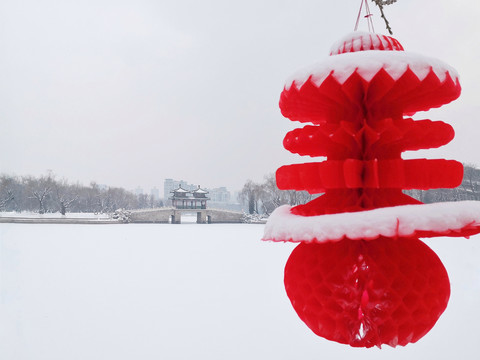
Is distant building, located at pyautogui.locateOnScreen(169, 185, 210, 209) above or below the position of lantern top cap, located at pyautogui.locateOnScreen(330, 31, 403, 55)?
above

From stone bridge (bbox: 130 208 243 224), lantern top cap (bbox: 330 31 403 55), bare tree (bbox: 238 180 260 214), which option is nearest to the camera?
lantern top cap (bbox: 330 31 403 55)

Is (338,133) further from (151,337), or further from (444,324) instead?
(444,324)

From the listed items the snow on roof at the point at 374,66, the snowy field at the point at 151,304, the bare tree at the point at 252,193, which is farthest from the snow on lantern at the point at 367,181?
the bare tree at the point at 252,193

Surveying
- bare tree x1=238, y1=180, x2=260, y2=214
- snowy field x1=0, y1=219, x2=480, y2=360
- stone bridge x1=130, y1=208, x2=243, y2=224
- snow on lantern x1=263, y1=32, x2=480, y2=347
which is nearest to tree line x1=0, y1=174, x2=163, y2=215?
stone bridge x1=130, y1=208, x2=243, y2=224

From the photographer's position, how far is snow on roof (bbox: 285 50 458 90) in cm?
52

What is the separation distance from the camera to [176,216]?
974 inches

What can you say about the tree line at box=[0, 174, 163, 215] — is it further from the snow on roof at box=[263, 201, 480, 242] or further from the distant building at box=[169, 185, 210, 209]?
the snow on roof at box=[263, 201, 480, 242]

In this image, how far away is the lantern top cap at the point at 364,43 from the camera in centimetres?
61

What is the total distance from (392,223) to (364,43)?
308mm

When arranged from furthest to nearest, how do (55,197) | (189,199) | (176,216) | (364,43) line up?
(55,197) < (189,199) < (176,216) < (364,43)

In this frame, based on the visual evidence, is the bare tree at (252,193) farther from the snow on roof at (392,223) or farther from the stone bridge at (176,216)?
the snow on roof at (392,223)

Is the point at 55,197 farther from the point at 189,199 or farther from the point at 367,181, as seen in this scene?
the point at 367,181

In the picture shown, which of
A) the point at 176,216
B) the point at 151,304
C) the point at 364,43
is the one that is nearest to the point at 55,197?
the point at 176,216

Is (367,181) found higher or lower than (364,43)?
lower
